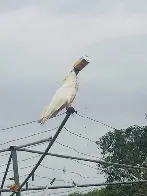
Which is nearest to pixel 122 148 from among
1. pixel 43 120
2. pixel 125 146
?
pixel 125 146

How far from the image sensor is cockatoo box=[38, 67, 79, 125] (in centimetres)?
694

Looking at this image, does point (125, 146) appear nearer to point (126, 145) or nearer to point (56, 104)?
point (126, 145)

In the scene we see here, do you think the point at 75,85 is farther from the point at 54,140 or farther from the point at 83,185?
the point at 83,185

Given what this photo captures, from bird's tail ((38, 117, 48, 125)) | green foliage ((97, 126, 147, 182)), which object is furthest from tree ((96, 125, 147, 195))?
bird's tail ((38, 117, 48, 125))

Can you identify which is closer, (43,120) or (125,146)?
(43,120)

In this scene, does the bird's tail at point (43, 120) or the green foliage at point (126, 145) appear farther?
the green foliage at point (126, 145)

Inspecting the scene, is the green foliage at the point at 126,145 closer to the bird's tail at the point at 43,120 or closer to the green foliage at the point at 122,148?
the green foliage at the point at 122,148

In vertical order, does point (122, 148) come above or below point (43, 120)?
above

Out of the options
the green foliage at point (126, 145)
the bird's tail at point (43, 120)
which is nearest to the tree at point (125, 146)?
the green foliage at point (126, 145)

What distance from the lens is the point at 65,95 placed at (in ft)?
22.9

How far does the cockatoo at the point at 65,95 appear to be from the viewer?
6941 millimetres

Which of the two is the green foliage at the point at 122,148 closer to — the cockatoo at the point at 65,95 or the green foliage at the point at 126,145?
the green foliage at the point at 126,145

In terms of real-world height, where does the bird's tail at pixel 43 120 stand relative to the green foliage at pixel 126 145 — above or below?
below

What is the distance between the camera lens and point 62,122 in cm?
701
